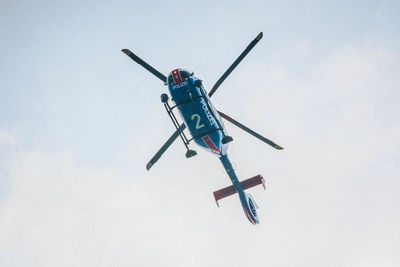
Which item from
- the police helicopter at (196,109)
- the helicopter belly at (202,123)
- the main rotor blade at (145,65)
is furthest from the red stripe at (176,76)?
the helicopter belly at (202,123)

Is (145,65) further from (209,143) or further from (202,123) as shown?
(209,143)

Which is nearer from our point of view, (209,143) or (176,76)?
(176,76)

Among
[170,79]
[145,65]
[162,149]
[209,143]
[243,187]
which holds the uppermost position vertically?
[145,65]

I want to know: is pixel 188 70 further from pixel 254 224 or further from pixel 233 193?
pixel 254 224

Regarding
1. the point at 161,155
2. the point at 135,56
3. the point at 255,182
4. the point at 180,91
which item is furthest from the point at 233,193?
the point at 135,56

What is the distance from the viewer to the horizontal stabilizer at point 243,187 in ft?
57.7

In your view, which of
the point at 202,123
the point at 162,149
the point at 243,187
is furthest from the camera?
the point at 243,187

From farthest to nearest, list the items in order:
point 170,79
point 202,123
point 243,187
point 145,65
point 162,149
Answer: point 243,187 → point 162,149 → point 145,65 → point 202,123 → point 170,79

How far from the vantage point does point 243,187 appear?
17.6 m

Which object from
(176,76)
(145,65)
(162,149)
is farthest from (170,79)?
(162,149)

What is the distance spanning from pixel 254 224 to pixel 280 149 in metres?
4.50

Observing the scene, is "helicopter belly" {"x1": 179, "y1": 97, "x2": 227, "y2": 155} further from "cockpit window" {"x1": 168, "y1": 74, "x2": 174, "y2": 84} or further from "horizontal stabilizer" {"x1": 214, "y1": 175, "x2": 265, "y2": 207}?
"horizontal stabilizer" {"x1": 214, "y1": 175, "x2": 265, "y2": 207}

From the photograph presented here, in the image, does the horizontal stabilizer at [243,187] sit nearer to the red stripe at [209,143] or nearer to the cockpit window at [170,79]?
the red stripe at [209,143]

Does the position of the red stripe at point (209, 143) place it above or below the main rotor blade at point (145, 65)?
below
